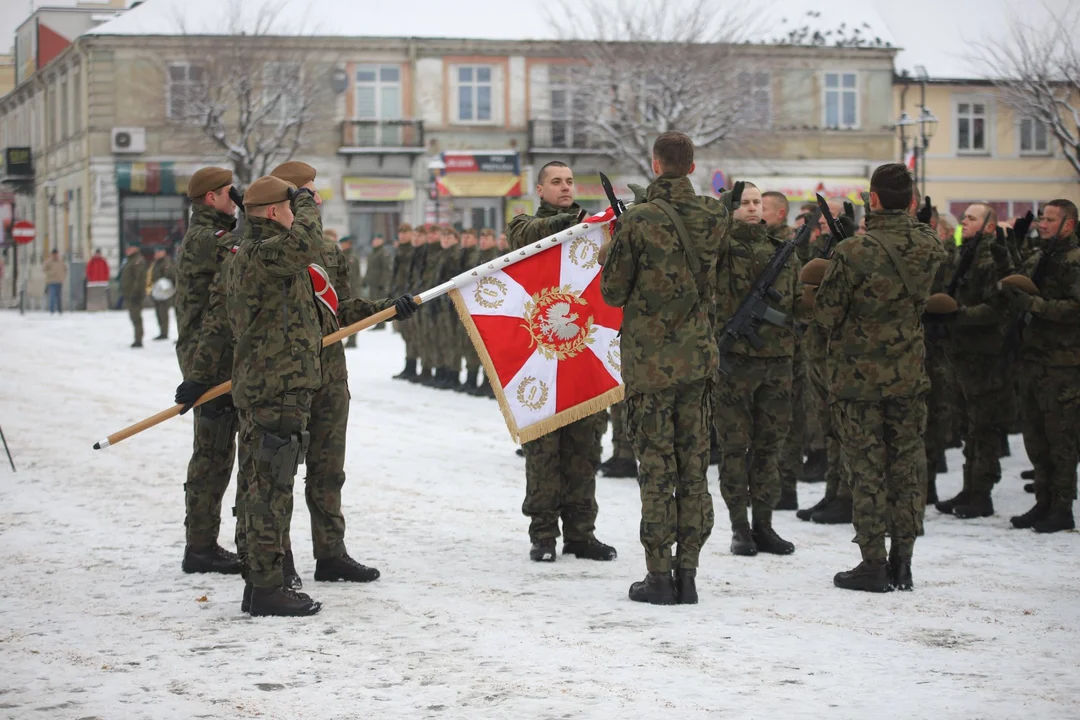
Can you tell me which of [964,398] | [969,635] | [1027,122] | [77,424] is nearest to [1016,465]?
[964,398]

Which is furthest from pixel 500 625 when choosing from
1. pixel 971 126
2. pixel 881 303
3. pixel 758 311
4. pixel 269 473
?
pixel 971 126

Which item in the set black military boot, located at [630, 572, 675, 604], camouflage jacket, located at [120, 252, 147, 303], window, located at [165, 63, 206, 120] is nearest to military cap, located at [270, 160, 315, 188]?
black military boot, located at [630, 572, 675, 604]

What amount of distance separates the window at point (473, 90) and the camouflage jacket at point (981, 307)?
36100mm

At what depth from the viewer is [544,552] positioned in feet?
27.2

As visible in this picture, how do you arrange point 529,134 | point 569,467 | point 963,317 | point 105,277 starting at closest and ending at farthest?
point 569,467, point 963,317, point 105,277, point 529,134

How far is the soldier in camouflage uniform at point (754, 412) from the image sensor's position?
27.8ft

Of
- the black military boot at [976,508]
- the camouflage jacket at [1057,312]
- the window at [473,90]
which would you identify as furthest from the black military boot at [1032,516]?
the window at [473,90]

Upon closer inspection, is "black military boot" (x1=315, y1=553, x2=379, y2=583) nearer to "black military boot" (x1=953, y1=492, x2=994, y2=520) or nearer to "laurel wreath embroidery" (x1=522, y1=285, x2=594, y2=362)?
"laurel wreath embroidery" (x1=522, y1=285, x2=594, y2=362)

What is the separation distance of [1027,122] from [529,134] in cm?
1671

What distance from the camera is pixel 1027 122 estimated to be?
4678 cm

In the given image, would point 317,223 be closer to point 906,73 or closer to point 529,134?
point 529,134

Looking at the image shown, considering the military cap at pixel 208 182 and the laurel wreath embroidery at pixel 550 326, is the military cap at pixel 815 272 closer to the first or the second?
the laurel wreath embroidery at pixel 550 326

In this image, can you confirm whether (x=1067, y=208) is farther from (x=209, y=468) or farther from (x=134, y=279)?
(x=134, y=279)

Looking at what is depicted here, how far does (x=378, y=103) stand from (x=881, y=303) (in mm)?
38455
